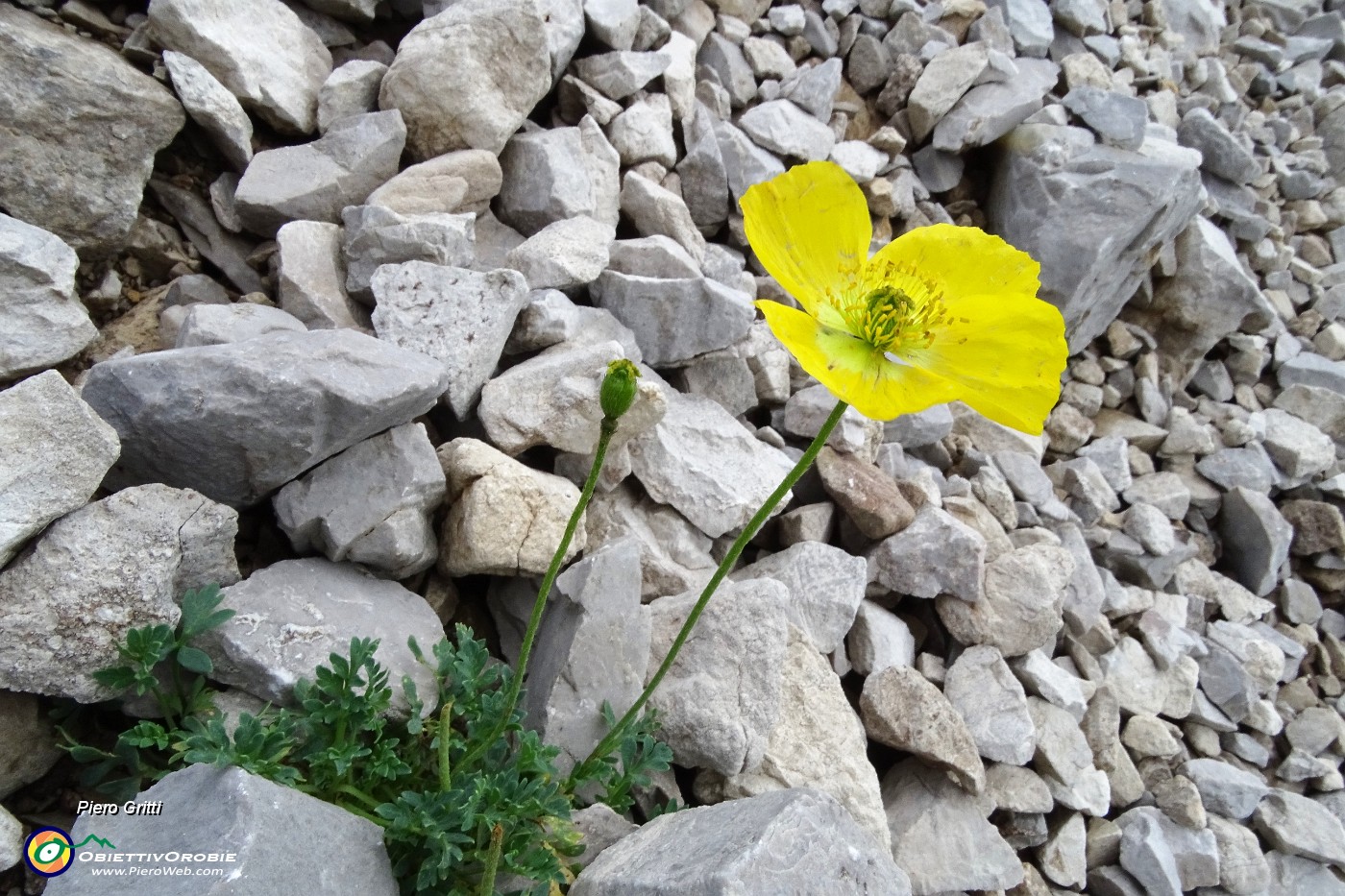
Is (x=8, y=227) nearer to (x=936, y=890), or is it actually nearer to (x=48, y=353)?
(x=48, y=353)

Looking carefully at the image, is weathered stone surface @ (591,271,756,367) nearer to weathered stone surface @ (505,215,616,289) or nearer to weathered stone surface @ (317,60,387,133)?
weathered stone surface @ (505,215,616,289)

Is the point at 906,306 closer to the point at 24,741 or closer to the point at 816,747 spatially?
the point at 816,747

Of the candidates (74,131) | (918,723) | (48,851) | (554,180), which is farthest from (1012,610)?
(74,131)

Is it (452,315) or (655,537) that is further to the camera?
(655,537)

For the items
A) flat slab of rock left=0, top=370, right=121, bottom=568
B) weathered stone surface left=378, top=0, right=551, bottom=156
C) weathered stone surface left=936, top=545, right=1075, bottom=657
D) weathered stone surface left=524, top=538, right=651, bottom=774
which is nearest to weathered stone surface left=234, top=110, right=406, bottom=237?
weathered stone surface left=378, top=0, right=551, bottom=156

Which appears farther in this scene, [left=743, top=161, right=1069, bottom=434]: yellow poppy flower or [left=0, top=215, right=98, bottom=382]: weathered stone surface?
[left=0, top=215, right=98, bottom=382]: weathered stone surface

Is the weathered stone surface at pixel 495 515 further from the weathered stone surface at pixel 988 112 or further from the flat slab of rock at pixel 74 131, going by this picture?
the weathered stone surface at pixel 988 112
